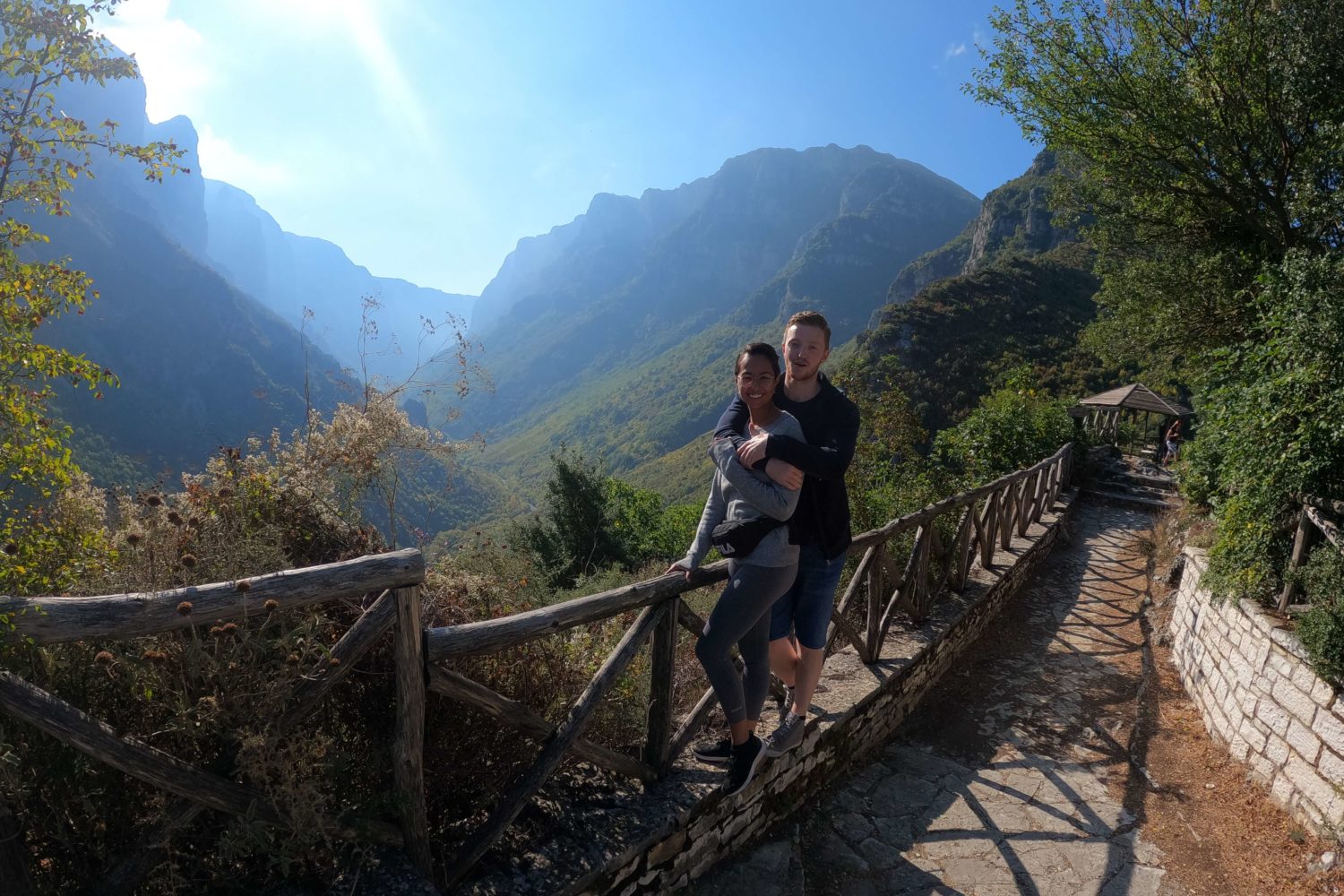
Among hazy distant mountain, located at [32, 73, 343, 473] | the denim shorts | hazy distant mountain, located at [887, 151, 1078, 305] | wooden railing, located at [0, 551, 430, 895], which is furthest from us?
hazy distant mountain, located at [887, 151, 1078, 305]

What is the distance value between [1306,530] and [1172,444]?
1473 cm

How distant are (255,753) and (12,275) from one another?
6.49 ft

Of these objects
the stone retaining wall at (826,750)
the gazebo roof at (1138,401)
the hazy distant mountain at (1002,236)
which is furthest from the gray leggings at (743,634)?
the hazy distant mountain at (1002,236)

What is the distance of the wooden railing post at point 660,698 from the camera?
8.74ft

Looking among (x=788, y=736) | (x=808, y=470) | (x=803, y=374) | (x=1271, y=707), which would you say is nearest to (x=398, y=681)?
(x=808, y=470)

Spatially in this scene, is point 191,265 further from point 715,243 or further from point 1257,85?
point 715,243

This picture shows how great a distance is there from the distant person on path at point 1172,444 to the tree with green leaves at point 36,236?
61.3ft

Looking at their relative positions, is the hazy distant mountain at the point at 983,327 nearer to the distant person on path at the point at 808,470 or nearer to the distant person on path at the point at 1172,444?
the distant person on path at the point at 1172,444

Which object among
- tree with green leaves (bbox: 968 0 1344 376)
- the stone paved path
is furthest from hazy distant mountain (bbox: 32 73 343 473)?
the stone paved path

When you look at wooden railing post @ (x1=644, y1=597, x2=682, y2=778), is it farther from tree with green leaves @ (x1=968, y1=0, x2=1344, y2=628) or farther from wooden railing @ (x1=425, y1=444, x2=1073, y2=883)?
tree with green leaves @ (x1=968, y1=0, x2=1344, y2=628)

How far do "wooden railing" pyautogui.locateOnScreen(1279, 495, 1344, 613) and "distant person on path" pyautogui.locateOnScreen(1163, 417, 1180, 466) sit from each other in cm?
1352

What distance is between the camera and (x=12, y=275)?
223cm

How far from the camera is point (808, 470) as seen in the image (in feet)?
7.12

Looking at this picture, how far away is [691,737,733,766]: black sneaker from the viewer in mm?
2848
